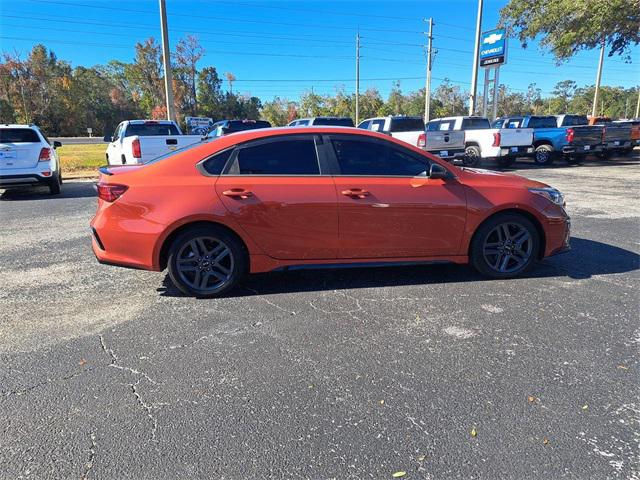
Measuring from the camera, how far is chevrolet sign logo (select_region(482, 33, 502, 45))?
24.1 m

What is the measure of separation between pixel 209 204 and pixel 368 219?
5.07 feet

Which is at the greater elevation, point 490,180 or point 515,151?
point 515,151

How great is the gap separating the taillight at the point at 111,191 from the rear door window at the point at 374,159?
209 centimetres

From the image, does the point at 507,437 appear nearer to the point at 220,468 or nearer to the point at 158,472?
the point at 220,468

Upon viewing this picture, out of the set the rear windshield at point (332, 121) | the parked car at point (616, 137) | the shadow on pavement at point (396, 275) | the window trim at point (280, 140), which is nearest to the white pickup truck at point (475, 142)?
the rear windshield at point (332, 121)

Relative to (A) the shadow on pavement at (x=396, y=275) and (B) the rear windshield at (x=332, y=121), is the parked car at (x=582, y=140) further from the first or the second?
(A) the shadow on pavement at (x=396, y=275)

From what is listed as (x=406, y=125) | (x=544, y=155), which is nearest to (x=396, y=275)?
(x=406, y=125)

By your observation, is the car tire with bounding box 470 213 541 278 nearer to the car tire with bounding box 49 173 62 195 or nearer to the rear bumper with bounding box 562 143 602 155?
the car tire with bounding box 49 173 62 195

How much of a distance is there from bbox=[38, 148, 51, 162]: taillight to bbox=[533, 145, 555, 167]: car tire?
17219mm

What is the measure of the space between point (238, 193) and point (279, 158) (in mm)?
552

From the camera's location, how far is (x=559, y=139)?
17.5 meters

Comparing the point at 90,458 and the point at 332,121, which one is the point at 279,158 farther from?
the point at 332,121

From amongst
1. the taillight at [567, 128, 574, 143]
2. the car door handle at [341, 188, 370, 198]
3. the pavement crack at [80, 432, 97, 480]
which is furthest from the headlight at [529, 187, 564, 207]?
the taillight at [567, 128, 574, 143]

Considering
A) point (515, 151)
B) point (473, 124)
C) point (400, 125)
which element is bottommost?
point (515, 151)
